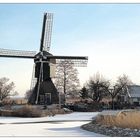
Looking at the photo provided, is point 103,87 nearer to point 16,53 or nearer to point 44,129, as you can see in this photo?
point 16,53

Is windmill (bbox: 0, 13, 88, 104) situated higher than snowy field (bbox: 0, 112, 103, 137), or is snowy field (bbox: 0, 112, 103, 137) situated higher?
windmill (bbox: 0, 13, 88, 104)

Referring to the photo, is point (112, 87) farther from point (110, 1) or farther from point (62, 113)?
point (110, 1)

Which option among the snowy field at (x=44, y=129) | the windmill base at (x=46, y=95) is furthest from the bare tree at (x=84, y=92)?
the snowy field at (x=44, y=129)

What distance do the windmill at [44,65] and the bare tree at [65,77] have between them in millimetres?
1549

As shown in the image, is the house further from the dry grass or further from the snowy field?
the dry grass

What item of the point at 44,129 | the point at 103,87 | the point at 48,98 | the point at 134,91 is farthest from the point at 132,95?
the point at 44,129

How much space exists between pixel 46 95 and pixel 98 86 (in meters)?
16.7

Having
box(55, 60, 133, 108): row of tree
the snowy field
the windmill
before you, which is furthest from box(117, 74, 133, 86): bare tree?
the snowy field

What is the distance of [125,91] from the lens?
6331 cm

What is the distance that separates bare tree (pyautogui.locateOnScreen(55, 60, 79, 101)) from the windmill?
155cm

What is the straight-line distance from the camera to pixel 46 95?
4391 centimetres

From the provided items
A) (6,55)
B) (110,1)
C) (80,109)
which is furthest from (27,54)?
(110,1)

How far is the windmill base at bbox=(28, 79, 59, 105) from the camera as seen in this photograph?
43.3m

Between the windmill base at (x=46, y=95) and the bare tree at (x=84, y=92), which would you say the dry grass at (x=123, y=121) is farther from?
the bare tree at (x=84, y=92)
